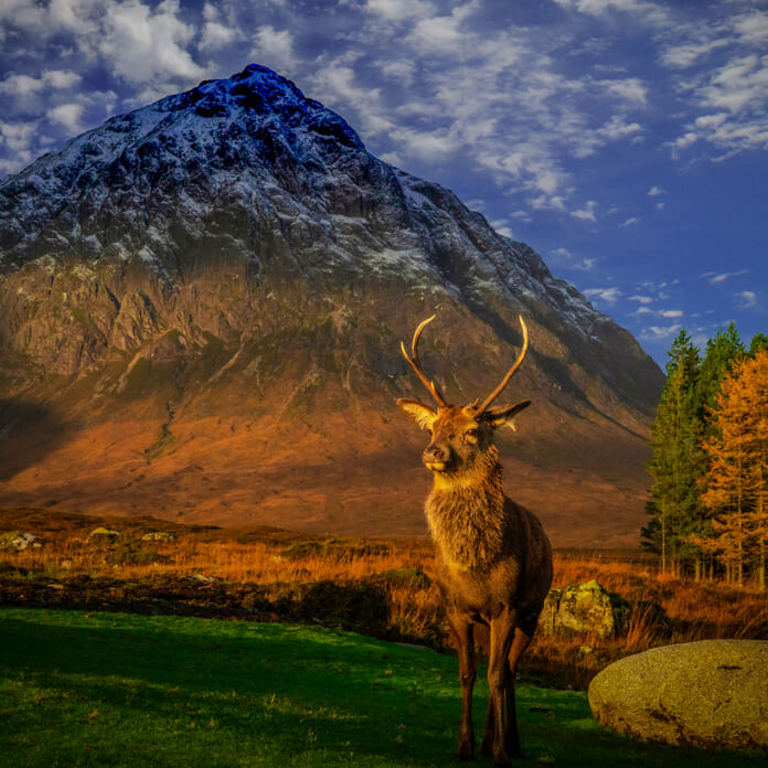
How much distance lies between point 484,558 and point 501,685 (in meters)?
1.28

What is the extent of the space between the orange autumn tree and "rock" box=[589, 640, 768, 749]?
90.8 feet

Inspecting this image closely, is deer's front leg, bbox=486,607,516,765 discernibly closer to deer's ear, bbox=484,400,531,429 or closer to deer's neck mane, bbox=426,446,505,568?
deer's neck mane, bbox=426,446,505,568

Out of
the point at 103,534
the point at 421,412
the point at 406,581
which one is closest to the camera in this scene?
the point at 421,412

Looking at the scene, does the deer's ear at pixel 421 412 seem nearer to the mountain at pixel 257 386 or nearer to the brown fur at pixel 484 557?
the brown fur at pixel 484 557

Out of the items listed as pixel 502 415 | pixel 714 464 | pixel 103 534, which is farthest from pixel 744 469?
pixel 103 534

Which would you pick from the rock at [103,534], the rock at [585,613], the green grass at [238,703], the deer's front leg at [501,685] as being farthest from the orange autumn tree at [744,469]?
the rock at [103,534]

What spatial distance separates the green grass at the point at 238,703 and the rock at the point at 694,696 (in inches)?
13.0

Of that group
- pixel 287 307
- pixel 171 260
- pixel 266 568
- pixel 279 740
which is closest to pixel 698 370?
pixel 266 568

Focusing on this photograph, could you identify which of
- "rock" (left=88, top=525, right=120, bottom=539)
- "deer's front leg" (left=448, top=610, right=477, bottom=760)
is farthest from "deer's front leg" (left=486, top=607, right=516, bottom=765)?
"rock" (left=88, top=525, right=120, bottom=539)

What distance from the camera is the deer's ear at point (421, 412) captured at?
8.73m

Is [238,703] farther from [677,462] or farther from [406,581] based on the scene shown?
[677,462]

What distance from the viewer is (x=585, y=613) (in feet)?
59.1

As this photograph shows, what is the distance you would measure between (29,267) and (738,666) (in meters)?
213

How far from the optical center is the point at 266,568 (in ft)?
83.8
